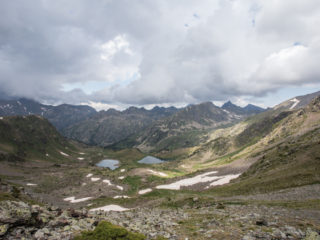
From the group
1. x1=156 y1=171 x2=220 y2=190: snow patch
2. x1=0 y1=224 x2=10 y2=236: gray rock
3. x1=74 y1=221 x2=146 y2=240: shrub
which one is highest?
x1=0 y1=224 x2=10 y2=236: gray rock

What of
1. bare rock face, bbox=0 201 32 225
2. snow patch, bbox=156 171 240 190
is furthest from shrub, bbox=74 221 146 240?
snow patch, bbox=156 171 240 190

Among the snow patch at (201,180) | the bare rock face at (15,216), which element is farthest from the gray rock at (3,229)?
the snow patch at (201,180)

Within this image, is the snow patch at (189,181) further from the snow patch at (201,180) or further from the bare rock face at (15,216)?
the bare rock face at (15,216)

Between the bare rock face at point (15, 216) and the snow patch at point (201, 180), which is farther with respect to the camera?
the snow patch at point (201, 180)

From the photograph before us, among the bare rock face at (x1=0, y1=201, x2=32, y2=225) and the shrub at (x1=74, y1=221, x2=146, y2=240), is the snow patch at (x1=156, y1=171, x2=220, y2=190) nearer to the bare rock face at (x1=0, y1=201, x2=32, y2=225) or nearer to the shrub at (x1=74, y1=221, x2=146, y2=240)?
the bare rock face at (x1=0, y1=201, x2=32, y2=225)

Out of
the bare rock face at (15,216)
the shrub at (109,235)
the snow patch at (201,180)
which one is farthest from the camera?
the snow patch at (201,180)

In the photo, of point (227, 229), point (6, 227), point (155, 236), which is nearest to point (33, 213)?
point (6, 227)

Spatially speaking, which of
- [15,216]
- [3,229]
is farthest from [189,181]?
[3,229]

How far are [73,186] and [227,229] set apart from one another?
117m

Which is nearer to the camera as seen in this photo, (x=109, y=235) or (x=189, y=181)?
(x=109, y=235)

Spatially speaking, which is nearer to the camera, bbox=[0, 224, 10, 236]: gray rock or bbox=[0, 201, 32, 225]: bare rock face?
A: bbox=[0, 224, 10, 236]: gray rock

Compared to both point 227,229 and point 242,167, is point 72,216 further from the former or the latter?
point 242,167

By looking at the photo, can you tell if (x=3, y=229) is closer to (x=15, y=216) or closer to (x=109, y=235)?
(x=15, y=216)

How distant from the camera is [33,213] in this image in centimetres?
1645
